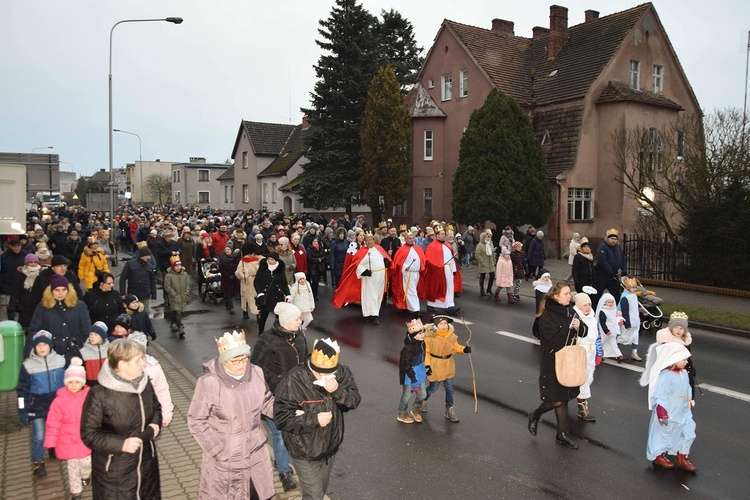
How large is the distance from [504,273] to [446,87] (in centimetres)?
2179

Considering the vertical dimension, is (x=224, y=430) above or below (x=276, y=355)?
below

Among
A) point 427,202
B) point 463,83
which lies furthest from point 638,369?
point 427,202

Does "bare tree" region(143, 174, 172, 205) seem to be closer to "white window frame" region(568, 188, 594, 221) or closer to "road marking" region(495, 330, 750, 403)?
"white window frame" region(568, 188, 594, 221)

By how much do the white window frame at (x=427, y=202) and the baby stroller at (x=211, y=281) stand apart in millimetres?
21130

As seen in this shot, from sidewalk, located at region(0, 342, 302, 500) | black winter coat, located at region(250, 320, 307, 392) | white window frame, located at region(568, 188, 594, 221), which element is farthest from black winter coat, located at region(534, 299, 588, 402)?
white window frame, located at region(568, 188, 594, 221)

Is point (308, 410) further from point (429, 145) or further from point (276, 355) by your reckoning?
point (429, 145)

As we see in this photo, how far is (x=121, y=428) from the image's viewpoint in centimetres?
468

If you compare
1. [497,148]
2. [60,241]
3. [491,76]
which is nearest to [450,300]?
[60,241]

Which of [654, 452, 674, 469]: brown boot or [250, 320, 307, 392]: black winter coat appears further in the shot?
[654, 452, 674, 469]: brown boot

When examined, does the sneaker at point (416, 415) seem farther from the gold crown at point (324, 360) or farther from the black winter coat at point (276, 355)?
the gold crown at point (324, 360)

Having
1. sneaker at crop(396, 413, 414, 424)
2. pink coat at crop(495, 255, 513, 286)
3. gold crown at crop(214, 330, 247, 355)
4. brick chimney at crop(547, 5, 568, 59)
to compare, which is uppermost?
brick chimney at crop(547, 5, 568, 59)

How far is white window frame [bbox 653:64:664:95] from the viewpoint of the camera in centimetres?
3334

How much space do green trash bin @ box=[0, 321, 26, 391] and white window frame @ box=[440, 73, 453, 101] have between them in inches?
1243

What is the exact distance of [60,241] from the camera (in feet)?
62.6
